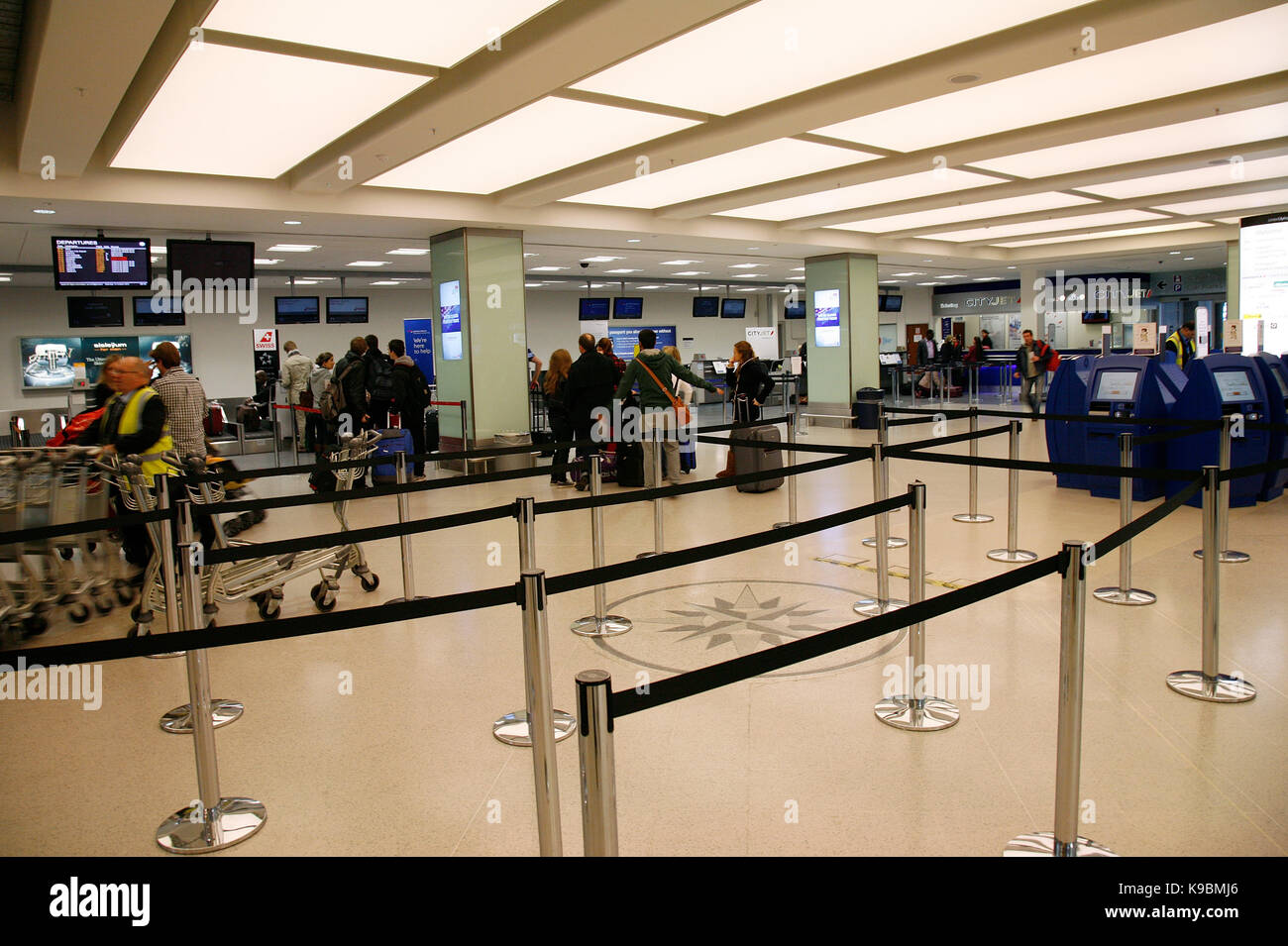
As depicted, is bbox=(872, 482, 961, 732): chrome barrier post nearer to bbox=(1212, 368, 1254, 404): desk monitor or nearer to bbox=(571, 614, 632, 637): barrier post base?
bbox=(571, 614, 632, 637): barrier post base

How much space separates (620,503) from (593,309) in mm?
15249

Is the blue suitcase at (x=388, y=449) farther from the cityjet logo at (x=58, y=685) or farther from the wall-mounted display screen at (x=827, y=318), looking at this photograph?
the wall-mounted display screen at (x=827, y=318)

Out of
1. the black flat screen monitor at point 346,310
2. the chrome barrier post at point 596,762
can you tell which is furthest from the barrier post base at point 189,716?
the black flat screen monitor at point 346,310

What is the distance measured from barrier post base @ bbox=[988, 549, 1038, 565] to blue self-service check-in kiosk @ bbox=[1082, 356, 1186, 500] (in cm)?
252

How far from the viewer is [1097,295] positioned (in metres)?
28.7

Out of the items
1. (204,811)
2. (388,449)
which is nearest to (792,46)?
(204,811)

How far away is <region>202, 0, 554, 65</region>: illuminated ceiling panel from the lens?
496 cm

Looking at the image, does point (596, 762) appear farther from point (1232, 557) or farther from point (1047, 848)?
point (1232, 557)

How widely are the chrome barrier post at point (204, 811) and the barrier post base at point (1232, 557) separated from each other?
6258 millimetres

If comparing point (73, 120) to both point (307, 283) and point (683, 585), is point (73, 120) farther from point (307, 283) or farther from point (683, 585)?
point (307, 283)

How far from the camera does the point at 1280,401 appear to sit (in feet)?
28.0

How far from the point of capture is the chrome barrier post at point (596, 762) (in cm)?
187

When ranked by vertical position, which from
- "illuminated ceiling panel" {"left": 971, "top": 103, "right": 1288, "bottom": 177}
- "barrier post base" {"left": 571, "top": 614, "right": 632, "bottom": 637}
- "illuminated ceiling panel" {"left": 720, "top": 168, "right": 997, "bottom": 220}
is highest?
"illuminated ceiling panel" {"left": 720, "top": 168, "right": 997, "bottom": 220}

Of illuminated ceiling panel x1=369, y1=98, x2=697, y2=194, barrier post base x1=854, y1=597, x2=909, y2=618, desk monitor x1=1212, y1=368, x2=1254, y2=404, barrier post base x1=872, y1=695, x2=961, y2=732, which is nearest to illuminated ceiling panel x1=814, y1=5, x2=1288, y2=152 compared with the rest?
illuminated ceiling panel x1=369, y1=98, x2=697, y2=194
